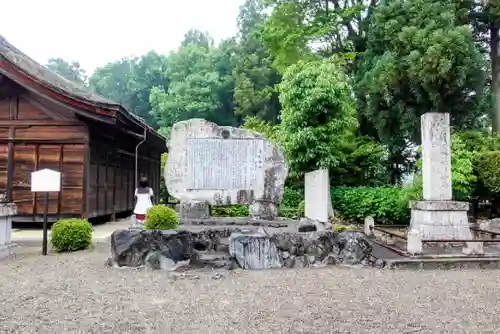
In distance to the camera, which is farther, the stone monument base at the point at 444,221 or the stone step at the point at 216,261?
the stone monument base at the point at 444,221

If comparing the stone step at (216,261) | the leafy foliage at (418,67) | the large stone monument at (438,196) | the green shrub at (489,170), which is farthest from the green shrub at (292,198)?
the stone step at (216,261)

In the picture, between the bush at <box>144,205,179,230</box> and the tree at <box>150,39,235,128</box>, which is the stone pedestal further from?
the tree at <box>150,39,235,128</box>

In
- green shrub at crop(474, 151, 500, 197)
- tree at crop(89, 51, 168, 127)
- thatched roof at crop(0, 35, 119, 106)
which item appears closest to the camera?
thatched roof at crop(0, 35, 119, 106)

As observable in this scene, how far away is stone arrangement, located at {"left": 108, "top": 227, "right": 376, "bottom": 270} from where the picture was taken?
7.71 meters

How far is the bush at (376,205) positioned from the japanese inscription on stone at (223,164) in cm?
683

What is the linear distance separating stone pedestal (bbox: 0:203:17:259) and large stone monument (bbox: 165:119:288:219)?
394cm

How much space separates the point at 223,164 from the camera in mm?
11492

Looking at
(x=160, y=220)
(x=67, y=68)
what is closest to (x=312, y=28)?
(x=160, y=220)

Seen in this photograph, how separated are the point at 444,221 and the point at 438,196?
2.10 ft

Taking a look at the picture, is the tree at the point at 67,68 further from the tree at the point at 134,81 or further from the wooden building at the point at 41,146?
the wooden building at the point at 41,146

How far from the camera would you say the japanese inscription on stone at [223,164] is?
11.4m

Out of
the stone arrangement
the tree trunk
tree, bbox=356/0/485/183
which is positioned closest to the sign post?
the stone arrangement

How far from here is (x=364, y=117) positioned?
73.0 ft

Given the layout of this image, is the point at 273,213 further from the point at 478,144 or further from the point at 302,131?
the point at 478,144
